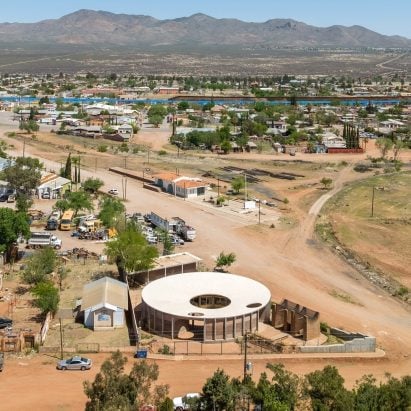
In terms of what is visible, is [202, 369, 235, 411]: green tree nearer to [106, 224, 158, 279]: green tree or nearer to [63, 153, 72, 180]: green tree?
[106, 224, 158, 279]: green tree

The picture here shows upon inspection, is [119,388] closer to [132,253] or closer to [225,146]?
[132,253]

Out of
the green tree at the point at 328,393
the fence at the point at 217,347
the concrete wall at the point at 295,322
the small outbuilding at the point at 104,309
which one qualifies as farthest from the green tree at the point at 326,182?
the green tree at the point at 328,393

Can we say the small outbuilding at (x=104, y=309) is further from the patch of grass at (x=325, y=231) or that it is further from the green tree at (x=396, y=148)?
the green tree at (x=396, y=148)

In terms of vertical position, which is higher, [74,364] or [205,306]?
[205,306]

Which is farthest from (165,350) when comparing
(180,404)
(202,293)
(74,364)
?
(180,404)

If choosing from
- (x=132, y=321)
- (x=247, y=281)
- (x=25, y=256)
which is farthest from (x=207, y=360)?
(x=25, y=256)

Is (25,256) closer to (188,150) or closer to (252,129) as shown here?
(188,150)
